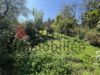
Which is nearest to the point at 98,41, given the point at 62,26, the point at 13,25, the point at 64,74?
the point at 13,25

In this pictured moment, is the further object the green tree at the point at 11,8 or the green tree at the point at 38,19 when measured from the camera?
the green tree at the point at 38,19

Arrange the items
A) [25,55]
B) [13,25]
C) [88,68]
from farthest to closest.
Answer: [13,25], [25,55], [88,68]

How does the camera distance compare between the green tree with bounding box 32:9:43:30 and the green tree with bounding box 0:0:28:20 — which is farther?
the green tree with bounding box 32:9:43:30

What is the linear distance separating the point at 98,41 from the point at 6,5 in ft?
34.2

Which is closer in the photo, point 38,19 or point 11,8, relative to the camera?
point 11,8

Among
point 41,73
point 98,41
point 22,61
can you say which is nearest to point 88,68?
point 41,73

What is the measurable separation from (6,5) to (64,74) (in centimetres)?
1233

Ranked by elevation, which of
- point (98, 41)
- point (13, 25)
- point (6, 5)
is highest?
point (6, 5)

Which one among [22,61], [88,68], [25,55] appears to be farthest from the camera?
[25,55]

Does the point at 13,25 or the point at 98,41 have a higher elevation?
the point at 13,25

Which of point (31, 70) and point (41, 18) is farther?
point (41, 18)

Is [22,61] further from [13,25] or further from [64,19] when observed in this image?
[64,19]

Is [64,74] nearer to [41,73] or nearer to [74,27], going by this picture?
[41,73]

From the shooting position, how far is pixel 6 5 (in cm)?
2284
